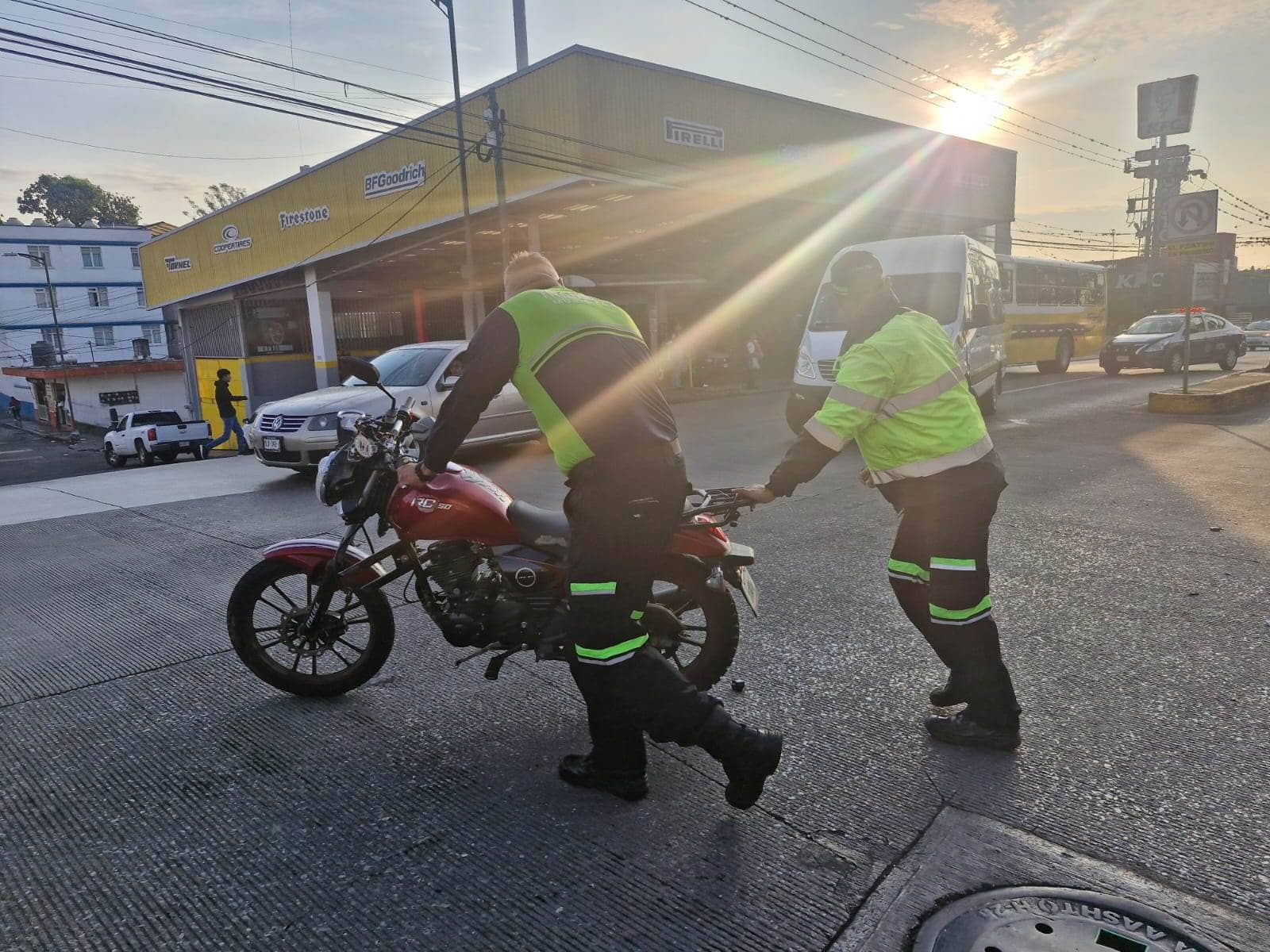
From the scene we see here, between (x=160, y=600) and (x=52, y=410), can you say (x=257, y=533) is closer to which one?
(x=160, y=600)

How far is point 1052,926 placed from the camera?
2.18m

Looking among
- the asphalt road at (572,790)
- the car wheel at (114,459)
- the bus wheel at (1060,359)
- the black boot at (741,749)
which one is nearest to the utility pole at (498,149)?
the asphalt road at (572,790)

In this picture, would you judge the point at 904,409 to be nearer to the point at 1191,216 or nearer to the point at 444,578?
the point at 444,578

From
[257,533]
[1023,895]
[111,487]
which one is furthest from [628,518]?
[111,487]

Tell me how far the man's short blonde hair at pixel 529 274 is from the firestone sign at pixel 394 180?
810 inches

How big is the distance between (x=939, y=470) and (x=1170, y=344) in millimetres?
21515

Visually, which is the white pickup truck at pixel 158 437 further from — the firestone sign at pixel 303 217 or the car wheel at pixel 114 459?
the firestone sign at pixel 303 217

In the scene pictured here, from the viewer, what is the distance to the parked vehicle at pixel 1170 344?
20.6 m

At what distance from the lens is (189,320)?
37250 mm

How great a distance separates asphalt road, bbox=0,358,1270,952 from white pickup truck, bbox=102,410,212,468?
21.8 meters

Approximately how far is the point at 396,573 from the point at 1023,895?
2.50 m

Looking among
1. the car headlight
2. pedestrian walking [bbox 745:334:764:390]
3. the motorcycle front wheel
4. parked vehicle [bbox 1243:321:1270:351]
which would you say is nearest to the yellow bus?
pedestrian walking [bbox 745:334:764:390]

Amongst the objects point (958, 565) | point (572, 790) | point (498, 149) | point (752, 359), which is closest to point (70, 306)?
point (498, 149)

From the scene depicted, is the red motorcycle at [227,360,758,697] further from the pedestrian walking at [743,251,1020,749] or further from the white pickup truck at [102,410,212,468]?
the white pickup truck at [102,410,212,468]
